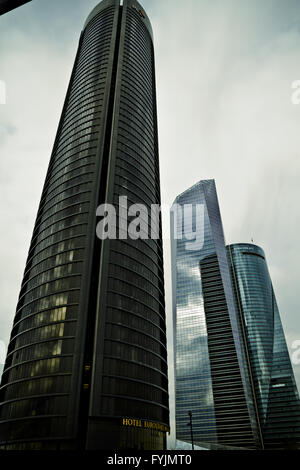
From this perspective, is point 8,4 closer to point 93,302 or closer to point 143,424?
point 93,302

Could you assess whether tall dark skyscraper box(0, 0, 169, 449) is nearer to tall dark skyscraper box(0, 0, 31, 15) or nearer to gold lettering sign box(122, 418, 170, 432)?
gold lettering sign box(122, 418, 170, 432)

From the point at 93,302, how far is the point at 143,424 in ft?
93.2

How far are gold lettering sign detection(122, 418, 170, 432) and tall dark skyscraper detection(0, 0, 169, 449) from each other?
19 centimetres

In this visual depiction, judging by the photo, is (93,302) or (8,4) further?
(93,302)

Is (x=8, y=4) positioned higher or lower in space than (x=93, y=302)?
lower

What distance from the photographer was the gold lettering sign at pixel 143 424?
66.3m

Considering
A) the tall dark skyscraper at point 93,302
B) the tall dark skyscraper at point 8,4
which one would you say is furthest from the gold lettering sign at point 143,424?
the tall dark skyscraper at point 8,4

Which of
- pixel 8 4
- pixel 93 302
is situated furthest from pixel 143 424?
pixel 8 4

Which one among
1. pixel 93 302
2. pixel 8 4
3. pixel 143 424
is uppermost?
pixel 93 302

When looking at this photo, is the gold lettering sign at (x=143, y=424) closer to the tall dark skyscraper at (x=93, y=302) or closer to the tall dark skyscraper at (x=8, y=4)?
the tall dark skyscraper at (x=93, y=302)

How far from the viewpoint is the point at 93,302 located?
254 feet

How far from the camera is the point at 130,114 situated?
11212 cm

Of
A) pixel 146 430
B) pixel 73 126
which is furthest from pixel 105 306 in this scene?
pixel 73 126

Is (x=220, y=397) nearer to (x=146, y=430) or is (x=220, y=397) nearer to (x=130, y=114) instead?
(x=146, y=430)
